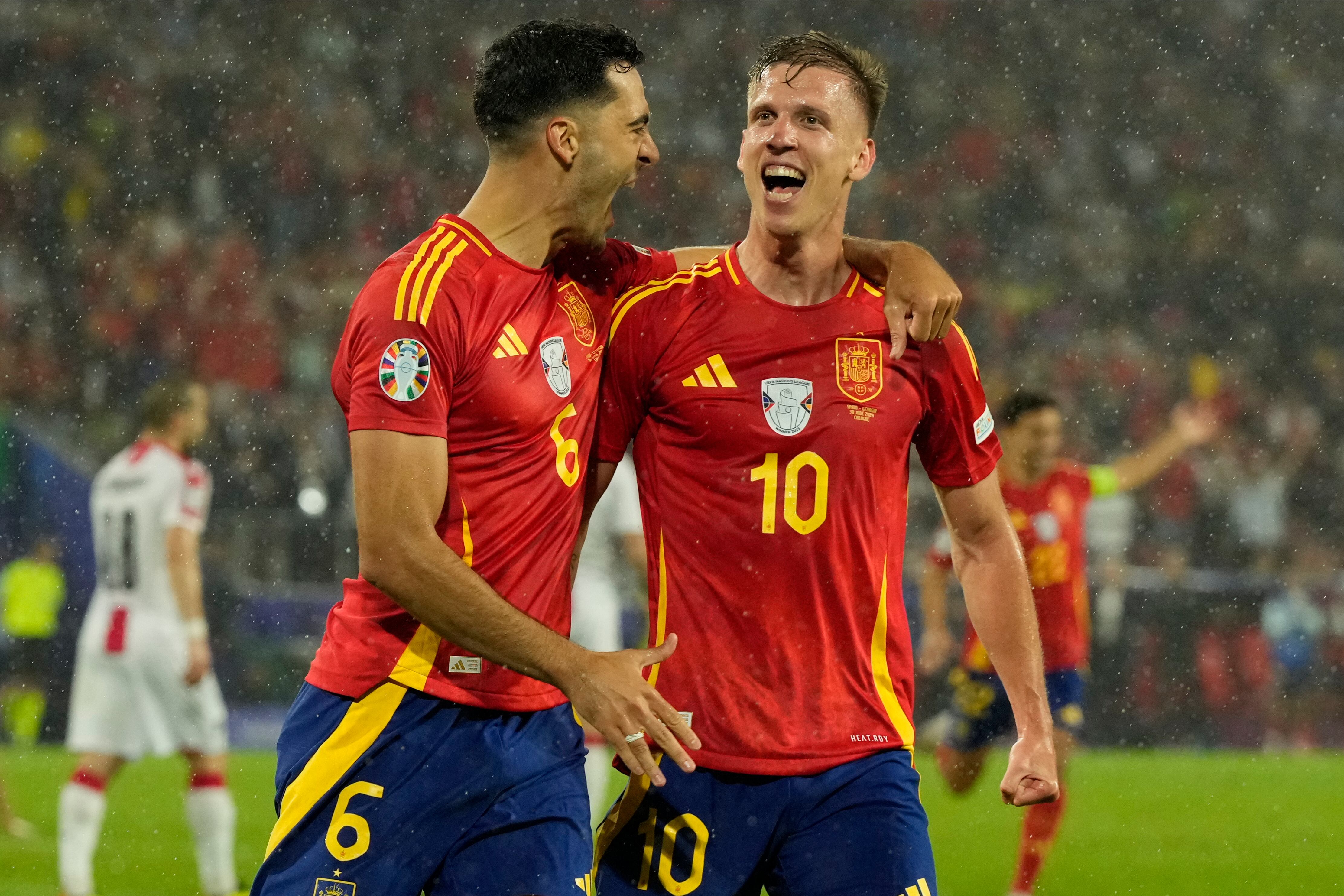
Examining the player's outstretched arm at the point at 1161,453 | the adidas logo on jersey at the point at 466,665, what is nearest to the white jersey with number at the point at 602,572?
the player's outstretched arm at the point at 1161,453

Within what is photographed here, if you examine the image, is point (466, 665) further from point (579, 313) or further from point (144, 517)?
point (144, 517)

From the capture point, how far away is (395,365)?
2674mm

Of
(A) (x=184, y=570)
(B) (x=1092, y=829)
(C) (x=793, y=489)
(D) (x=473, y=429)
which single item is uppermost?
(D) (x=473, y=429)

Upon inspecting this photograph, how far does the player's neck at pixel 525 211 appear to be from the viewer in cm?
302

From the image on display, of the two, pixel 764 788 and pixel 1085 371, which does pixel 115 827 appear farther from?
pixel 1085 371

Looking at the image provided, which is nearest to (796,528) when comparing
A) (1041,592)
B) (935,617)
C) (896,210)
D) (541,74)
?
(541,74)

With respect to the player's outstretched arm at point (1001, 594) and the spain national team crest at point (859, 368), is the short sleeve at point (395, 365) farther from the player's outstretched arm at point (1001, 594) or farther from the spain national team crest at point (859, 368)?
the player's outstretched arm at point (1001, 594)

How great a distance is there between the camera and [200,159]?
52.9 feet

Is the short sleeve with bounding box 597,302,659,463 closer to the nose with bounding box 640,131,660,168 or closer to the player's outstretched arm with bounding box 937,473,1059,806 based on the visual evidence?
the nose with bounding box 640,131,660,168

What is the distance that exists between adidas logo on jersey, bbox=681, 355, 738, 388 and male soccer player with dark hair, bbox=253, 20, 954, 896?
0.19m

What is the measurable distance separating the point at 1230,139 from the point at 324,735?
A: 56.2 ft

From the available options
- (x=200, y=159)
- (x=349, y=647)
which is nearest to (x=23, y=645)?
(x=200, y=159)

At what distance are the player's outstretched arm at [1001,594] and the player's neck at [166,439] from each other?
460 centimetres

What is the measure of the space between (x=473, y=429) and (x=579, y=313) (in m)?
0.37
